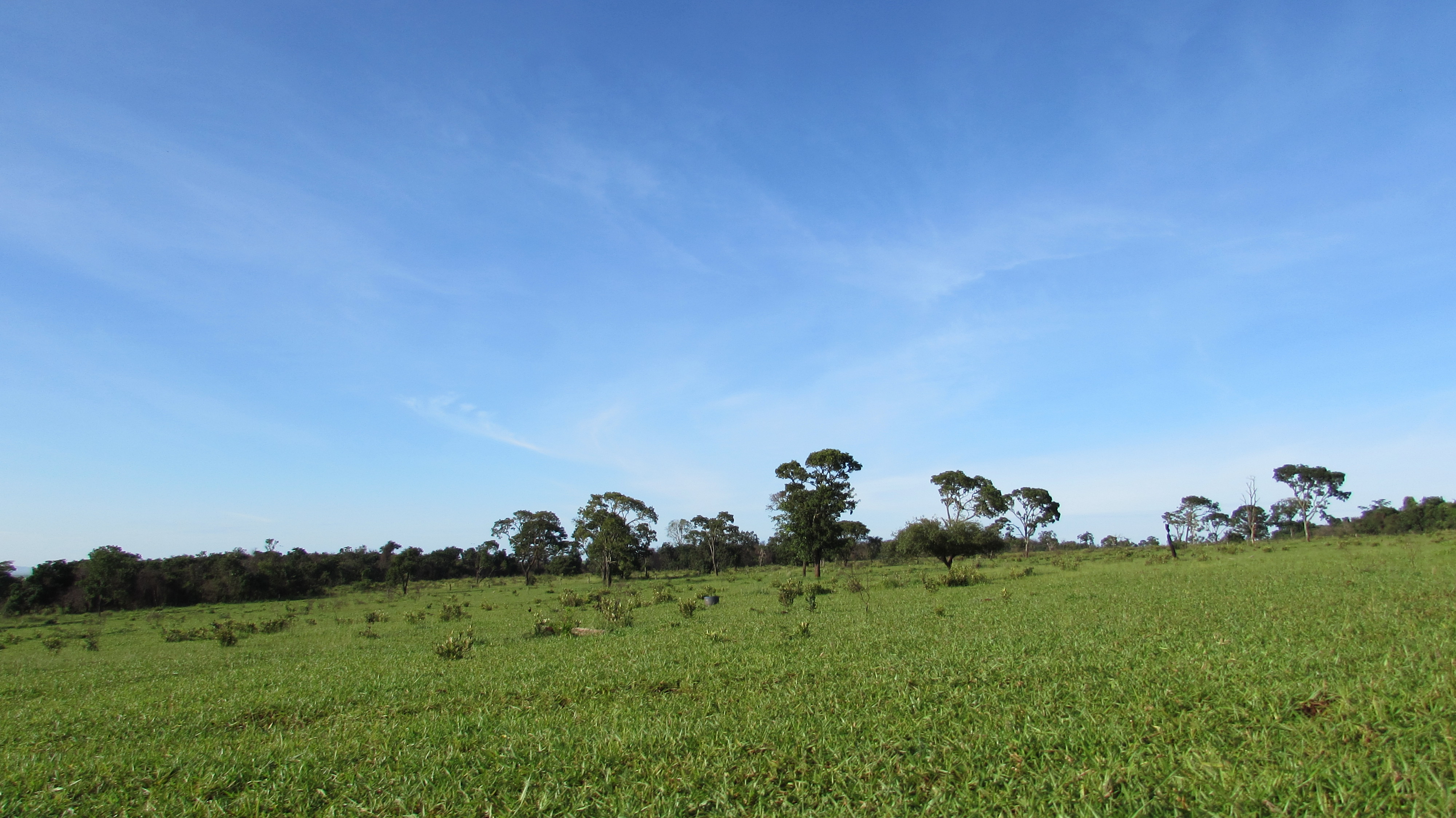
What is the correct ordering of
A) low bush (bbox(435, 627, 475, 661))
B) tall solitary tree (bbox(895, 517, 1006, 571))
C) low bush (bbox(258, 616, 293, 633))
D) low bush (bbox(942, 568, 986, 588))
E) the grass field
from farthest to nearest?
tall solitary tree (bbox(895, 517, 1006, 571)) < low bush (bbox(258, 616, 293, 633)) < low bush (bbox(942, 568, 986, 588)) < low bush (bbox(435, 627, 475, 661)) < the grass field

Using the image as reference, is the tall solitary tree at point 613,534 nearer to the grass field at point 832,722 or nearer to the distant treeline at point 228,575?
the distant treeline at point 228,575

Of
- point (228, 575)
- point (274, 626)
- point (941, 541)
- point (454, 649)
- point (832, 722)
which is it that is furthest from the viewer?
point (228, 575)

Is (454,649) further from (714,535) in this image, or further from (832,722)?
(714,535)

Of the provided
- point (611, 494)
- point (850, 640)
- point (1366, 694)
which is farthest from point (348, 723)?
point (611, 494)

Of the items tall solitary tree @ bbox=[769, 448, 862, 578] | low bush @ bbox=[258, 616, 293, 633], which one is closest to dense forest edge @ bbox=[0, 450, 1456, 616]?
tall solitary tree @ bbox=[769, 448, 862, 578]

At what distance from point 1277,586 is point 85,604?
72.5m

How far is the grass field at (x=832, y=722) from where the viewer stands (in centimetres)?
466

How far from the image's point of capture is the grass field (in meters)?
4.66

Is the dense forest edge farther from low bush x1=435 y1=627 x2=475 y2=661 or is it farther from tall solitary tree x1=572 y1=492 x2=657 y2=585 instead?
low bush x1=435 y1=627 x2=475 y2=661

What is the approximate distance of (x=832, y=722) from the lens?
6.52 meters

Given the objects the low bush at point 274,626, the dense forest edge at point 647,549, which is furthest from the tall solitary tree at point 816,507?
the low bush at point 274,626

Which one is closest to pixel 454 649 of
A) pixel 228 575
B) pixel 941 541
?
pixel 941 541

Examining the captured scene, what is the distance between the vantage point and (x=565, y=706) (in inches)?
325

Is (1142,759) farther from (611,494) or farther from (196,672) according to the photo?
(611,494)
